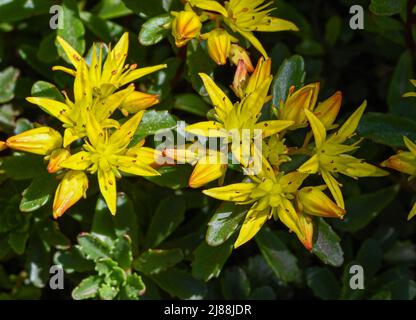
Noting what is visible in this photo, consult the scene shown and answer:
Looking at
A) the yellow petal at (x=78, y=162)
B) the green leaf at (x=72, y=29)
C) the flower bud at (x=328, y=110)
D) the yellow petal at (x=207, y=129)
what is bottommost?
the yellow petal at (x=78, y=162)

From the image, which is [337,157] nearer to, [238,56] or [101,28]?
[238,56]

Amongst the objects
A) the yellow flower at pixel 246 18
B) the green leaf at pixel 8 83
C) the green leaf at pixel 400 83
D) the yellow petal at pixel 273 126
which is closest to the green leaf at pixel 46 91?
the green leaf at pixel 8 83

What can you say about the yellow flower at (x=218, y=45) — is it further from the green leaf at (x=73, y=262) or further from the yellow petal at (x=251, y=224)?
the green leaf at (x=73, y=262)

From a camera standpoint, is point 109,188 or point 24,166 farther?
point 24,166

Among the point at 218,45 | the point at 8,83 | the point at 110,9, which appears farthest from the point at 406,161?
the point at 8,83

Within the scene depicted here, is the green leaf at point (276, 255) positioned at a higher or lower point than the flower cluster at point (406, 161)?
lower

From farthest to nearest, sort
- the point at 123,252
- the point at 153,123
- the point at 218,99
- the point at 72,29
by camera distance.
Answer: the point at 72,29 < the point at 123,252 < the point at 153,123 < the point at 218,99

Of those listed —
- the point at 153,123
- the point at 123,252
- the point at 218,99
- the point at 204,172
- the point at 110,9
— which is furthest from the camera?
the point at 110,9
